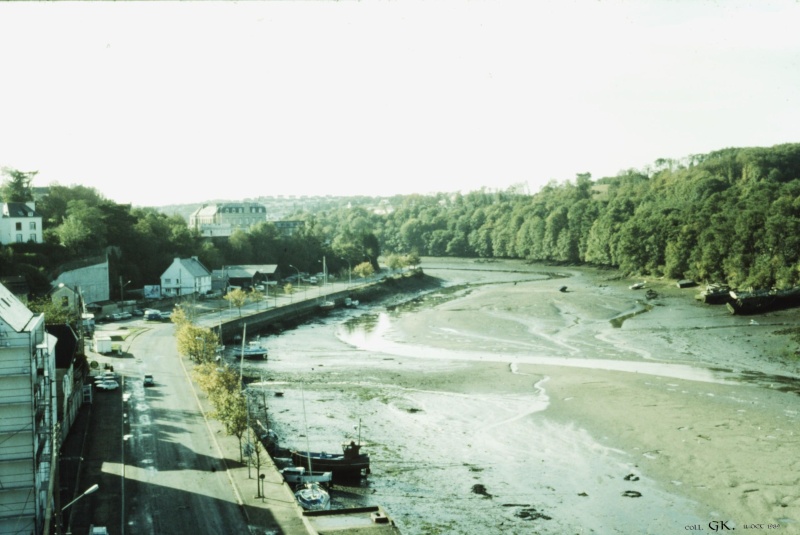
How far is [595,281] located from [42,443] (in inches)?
2861

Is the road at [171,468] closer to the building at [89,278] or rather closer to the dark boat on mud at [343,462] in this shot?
the dark boat on mud at [343,462]

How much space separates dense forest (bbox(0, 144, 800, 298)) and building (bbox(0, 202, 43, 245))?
101cm

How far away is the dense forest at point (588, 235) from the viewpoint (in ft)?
199

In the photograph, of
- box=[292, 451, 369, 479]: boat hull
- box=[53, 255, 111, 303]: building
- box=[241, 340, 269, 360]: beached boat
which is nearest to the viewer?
box=[292, 451, 369, 479]: boat hull

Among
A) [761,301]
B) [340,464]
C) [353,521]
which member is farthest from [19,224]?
[761,301]

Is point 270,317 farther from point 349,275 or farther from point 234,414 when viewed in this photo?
point 234,414

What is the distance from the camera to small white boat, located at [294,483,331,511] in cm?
1852

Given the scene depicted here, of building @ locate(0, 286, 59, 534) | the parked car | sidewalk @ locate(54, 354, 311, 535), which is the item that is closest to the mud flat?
sidewalk @ locate(54, 354, 311, 535)

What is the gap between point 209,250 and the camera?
78.1 m

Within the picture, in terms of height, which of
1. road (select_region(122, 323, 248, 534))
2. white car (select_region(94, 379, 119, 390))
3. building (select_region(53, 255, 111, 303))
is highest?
building (select_region(53, 255, 111, 303))

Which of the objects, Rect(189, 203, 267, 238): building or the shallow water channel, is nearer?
the shallow water channel

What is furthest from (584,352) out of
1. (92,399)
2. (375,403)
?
(92,399)

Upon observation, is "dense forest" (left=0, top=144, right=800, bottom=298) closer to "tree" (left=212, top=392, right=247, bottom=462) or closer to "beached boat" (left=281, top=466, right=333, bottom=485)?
"tree" (left=212, top=392, right=247, bottom=462)

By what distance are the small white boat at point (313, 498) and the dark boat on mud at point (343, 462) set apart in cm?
138
